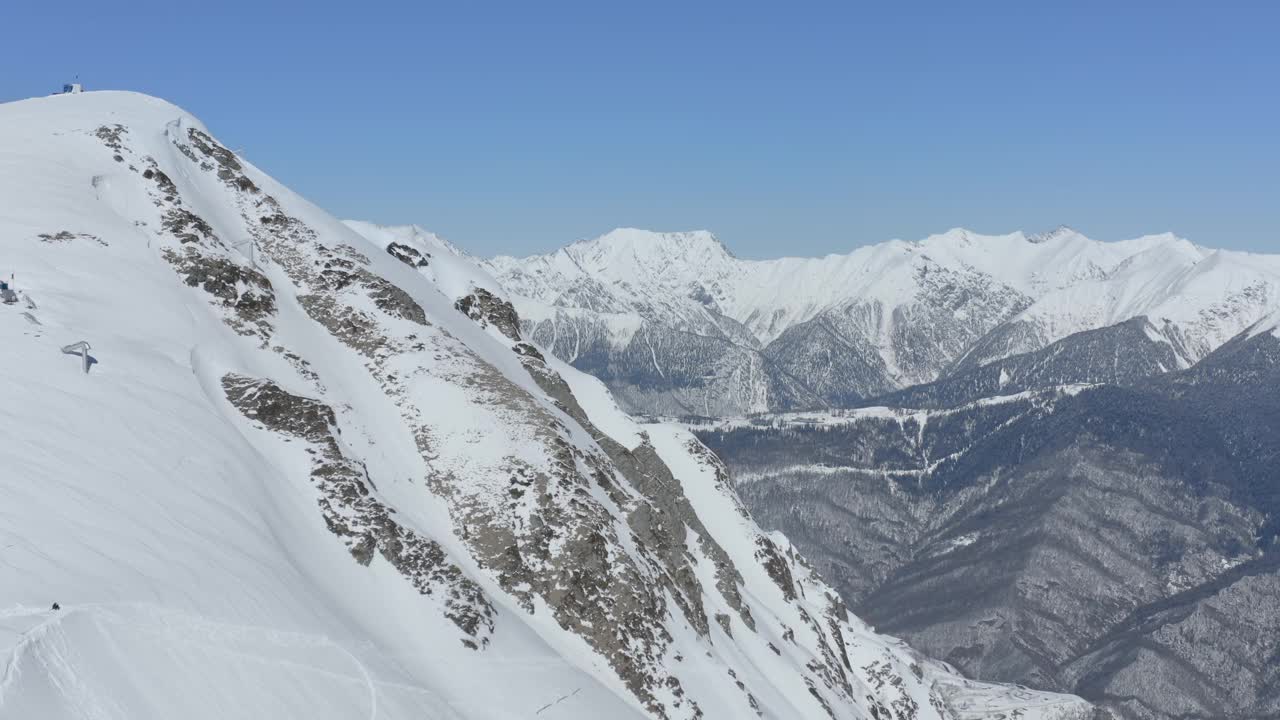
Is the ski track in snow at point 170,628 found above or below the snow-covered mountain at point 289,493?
below

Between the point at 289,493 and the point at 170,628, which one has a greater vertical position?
the point at 289,493

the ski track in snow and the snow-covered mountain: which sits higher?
the snow-covered mountain

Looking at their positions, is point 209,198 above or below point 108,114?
below

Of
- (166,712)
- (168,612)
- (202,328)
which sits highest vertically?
(202,328)

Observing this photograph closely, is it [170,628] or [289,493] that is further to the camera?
[289,493]

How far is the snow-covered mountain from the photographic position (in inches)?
1638

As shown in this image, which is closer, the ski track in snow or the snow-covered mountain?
the ski track in snow

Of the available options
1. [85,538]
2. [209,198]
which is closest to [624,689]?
[85,538]

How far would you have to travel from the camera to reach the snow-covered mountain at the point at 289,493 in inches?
1638

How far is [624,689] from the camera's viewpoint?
224 feet

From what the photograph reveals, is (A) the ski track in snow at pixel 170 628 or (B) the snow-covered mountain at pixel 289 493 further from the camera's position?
(B) the snow-covered mountain at pixel 289 493

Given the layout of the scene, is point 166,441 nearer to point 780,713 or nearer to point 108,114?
point 780,713

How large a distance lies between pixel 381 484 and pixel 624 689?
20.4 m

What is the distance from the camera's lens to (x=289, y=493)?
62.1 metres
